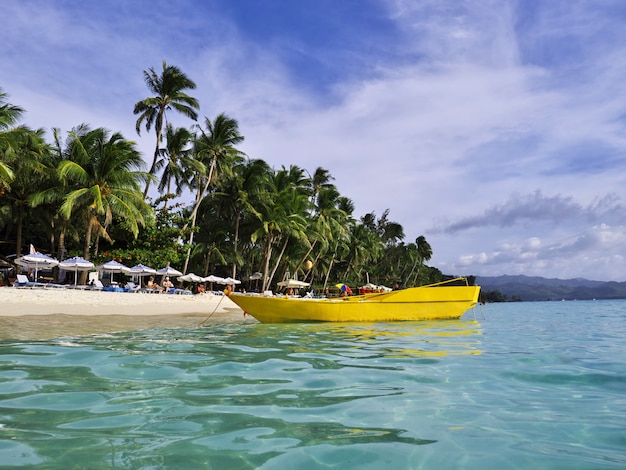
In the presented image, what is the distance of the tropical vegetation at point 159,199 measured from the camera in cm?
2393

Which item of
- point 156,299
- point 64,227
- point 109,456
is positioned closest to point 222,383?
point 109,456

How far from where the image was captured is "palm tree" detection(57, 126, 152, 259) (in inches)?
900

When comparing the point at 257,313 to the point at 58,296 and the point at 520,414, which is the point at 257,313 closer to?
the point at 58,296

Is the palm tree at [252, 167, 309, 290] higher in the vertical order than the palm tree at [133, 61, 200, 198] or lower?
lower

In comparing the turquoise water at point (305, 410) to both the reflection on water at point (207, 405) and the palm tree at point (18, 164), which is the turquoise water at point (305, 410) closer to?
the reflection on water at point (207, 405)

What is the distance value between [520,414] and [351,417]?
1405 millimetres

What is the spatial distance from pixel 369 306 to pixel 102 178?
1705cm

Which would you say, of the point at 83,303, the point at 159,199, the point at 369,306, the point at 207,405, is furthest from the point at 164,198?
the point at 207,405

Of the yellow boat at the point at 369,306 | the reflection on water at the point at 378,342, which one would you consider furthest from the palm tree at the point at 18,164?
the reflection on water at the point at 378,342

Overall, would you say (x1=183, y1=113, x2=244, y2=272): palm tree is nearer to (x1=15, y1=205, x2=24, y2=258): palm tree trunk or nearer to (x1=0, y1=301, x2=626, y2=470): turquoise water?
(x1=15, y1=205, x2=24, y2=258): palm tree trunk

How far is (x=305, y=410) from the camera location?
3.67m

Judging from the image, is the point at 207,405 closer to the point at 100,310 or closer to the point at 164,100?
the point at 100,310

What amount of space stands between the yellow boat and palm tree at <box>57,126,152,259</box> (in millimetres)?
12884

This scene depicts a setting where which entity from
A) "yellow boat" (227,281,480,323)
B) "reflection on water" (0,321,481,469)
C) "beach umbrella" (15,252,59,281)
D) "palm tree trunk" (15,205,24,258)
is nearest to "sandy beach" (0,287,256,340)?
"yellow boat" (227,281,480,323)
